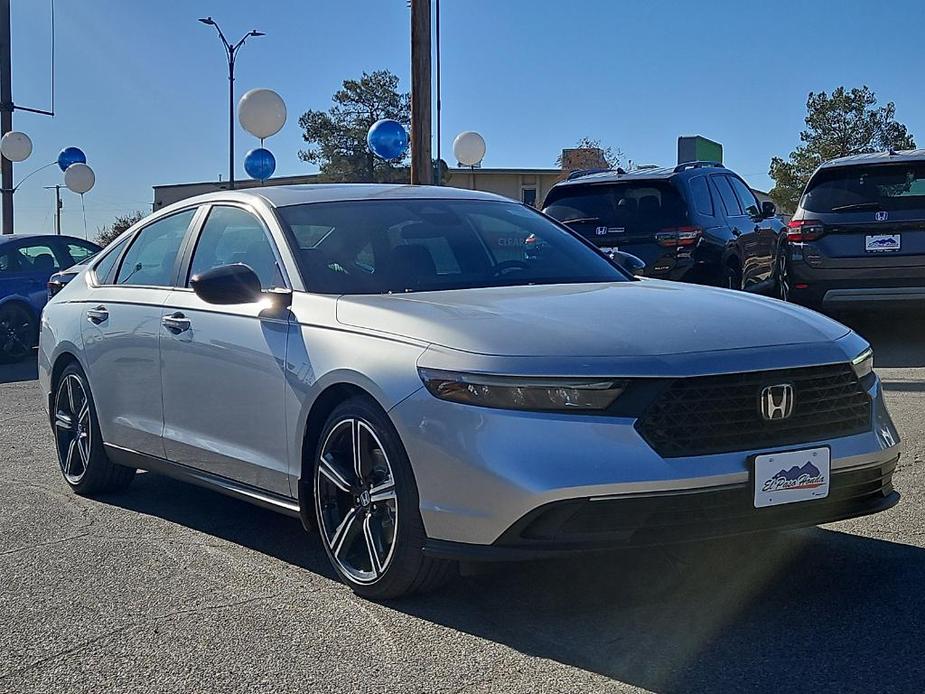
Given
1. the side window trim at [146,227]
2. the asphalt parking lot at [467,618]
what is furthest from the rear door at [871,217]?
the side window trim at [146,227]

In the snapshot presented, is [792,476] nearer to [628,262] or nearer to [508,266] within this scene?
[508,266]

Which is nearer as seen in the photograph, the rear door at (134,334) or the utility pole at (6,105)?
the rear door at (134,334)

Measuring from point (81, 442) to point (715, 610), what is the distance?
12.0 ft

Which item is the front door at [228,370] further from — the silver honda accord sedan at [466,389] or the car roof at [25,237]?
the car roof at [25,237]

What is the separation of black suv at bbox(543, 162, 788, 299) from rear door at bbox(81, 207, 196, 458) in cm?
483

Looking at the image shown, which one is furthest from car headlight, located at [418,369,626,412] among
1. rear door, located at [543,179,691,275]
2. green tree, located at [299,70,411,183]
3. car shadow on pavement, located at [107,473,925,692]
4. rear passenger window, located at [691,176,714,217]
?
green tree, located at [299,70,411,183]

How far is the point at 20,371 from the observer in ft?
44.0

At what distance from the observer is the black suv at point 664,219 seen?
1054 cm

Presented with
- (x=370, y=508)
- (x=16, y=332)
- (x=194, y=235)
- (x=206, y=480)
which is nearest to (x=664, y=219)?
(x=194, y=235)

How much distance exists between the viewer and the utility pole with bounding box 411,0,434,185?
1288cm

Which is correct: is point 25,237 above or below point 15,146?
below

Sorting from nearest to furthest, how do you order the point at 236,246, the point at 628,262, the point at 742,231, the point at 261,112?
the point at 236,246 < the point at 628,262 < the point at 742,231 < the point at 261,112

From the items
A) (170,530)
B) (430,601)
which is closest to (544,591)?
(430,601)

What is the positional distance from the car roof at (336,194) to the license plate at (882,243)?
5977 mm
